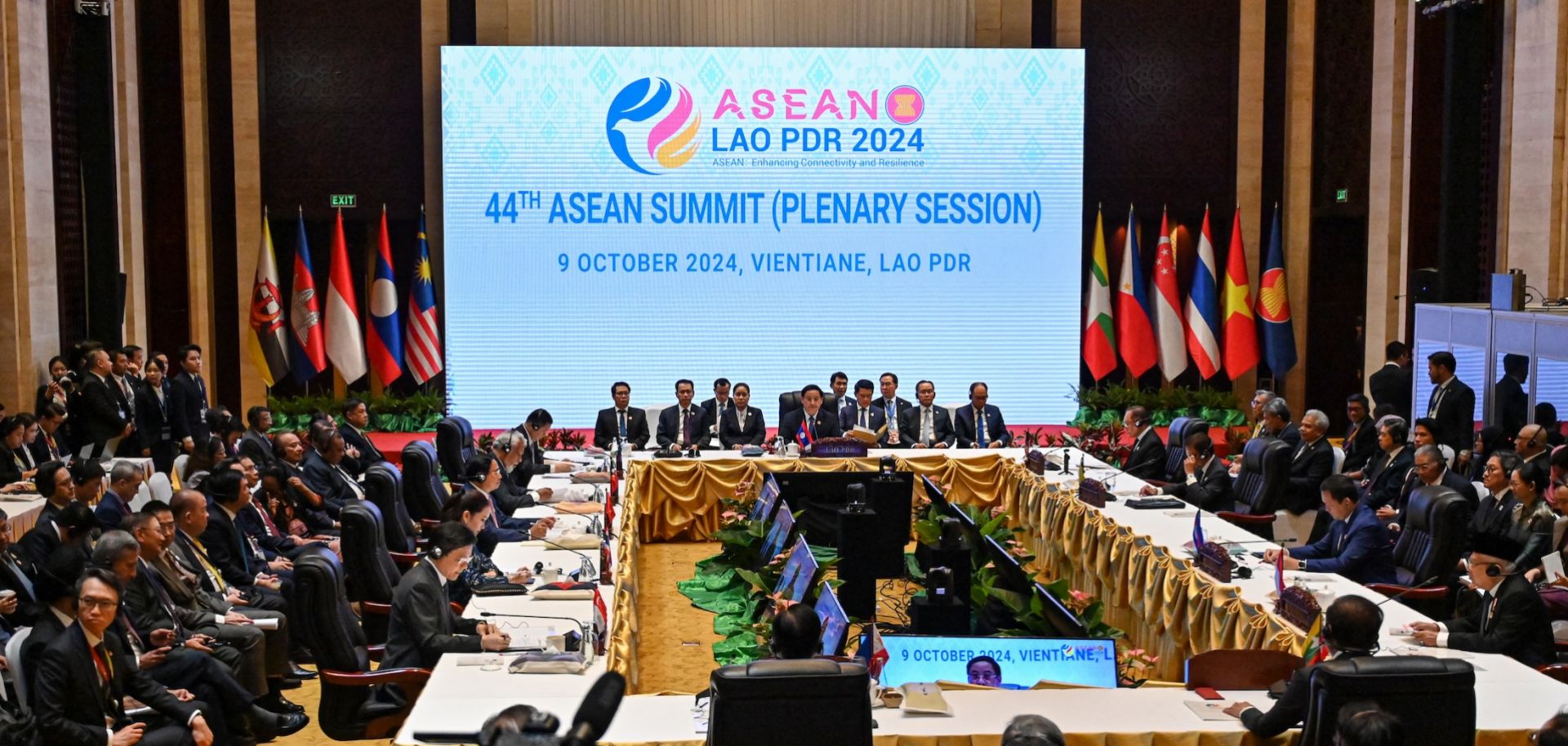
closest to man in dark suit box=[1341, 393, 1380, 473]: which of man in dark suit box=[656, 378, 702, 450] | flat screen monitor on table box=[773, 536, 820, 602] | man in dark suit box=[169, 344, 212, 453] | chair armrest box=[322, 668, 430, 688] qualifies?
man in dark suit box=[656, 378, 702, 450]

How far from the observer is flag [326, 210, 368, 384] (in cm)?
1406

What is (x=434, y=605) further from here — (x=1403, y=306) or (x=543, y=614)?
(x=1403, y=306)

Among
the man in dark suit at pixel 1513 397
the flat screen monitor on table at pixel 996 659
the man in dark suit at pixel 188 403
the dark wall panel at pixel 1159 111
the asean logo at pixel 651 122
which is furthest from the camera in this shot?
the dark wall panel at pixel 1159 111

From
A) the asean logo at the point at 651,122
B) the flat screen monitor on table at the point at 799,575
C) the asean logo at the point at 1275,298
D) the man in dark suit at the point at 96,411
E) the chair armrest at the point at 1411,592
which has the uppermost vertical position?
the asean logo at the point at 651,122

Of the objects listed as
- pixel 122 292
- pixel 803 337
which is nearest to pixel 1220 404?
pixel 803 337

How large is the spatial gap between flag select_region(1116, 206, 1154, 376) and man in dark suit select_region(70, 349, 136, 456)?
26.8 feet

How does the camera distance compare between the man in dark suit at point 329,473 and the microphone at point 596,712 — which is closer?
the microphone at point 596,712

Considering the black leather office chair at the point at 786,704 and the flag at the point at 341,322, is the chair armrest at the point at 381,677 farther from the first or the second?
the flag at the point at 341,322

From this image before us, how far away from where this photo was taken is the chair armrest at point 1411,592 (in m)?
7.30

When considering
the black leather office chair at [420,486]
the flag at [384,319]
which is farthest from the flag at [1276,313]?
the black leather office chair at [420,486]

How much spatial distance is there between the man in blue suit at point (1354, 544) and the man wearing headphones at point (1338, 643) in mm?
2777

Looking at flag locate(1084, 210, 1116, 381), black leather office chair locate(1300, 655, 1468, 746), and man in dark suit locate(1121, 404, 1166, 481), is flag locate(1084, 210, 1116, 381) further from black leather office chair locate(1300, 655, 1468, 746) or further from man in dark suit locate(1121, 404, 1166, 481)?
black leather office chair locate(1300, 655, 1468, 746)

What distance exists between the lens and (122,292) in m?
12.0

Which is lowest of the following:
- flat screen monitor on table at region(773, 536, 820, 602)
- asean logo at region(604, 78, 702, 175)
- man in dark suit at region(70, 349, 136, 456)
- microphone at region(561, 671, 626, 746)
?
flat screen monitor on table at region(773, 536, 820, 602)
